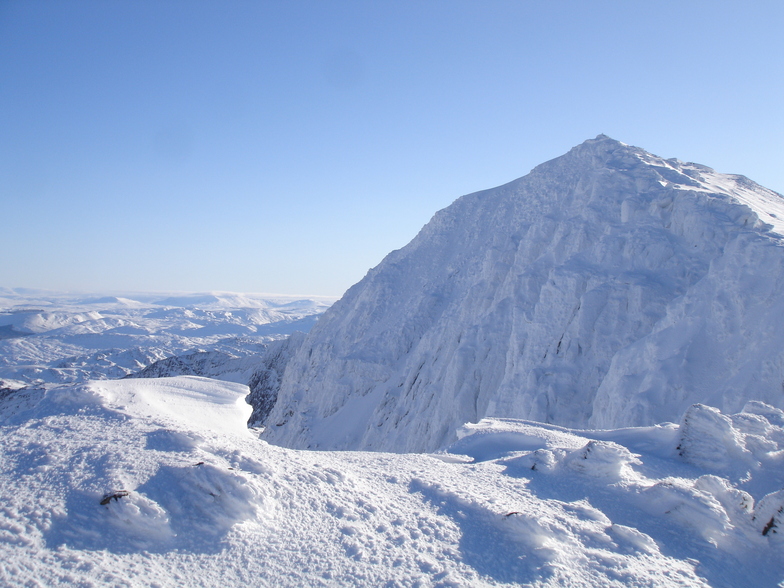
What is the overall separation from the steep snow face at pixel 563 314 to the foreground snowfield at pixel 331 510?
35.0ft

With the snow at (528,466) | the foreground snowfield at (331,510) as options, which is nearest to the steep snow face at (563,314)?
the snow at (528,466)

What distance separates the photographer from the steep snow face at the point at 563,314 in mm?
20000

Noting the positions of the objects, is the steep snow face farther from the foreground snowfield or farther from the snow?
the foreground snowfield

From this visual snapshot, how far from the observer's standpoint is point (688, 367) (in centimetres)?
1961

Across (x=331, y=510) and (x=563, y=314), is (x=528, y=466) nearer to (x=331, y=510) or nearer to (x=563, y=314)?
(x=331, y=510)

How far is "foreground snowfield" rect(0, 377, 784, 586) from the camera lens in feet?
18.7

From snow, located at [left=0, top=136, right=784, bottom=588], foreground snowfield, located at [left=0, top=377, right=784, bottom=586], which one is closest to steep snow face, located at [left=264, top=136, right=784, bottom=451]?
snow, located at [left=0, top=136, right=784, bottom=588]

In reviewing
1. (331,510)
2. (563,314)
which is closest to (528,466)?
(331,510)

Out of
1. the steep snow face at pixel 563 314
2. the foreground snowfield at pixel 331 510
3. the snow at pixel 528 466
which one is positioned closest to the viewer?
the foreground snowfield at pixel 331 510

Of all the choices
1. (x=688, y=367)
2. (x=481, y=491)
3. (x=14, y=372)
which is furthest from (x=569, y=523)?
(x=14, y=372)

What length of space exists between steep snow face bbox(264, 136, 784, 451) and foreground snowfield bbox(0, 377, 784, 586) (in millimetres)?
10663

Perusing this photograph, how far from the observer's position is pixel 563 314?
28047 mm

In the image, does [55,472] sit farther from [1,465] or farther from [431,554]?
[431,554]

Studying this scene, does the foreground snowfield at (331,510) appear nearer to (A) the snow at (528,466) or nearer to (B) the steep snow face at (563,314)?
(A) the snow at (528,466)
